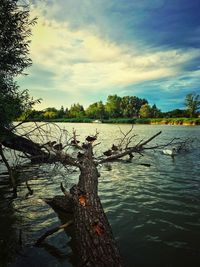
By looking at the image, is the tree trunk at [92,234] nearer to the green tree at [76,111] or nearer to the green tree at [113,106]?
the green tree at [113,106]

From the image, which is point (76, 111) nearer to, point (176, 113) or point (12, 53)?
point (176, 113)

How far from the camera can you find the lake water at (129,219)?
5395 millimetres

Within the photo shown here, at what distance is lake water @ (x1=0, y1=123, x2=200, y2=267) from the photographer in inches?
212

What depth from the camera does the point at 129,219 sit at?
731 cm

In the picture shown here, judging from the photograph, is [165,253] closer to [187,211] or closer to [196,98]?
[187,211]

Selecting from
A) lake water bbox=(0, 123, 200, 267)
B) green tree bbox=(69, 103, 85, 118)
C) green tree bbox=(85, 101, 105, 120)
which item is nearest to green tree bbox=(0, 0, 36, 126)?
lake water bbox=(0, 123, 200, 267)

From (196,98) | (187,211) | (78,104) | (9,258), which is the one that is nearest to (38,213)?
(9,258)

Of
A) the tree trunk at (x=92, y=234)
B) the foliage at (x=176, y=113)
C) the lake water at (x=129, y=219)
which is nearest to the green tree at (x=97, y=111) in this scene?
the foliage at (x=176, y=113)

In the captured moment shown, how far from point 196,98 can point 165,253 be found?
112217 millimetres

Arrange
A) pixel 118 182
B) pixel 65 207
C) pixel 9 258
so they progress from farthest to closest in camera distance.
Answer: pixel 118 182 → pixel 65 207 → pixel 9 258

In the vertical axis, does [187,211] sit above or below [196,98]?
below

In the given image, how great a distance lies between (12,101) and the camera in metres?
9.56

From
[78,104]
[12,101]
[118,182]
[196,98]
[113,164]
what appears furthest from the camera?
[78,104]

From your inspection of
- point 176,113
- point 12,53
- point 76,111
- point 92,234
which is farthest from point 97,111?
point 92,234
